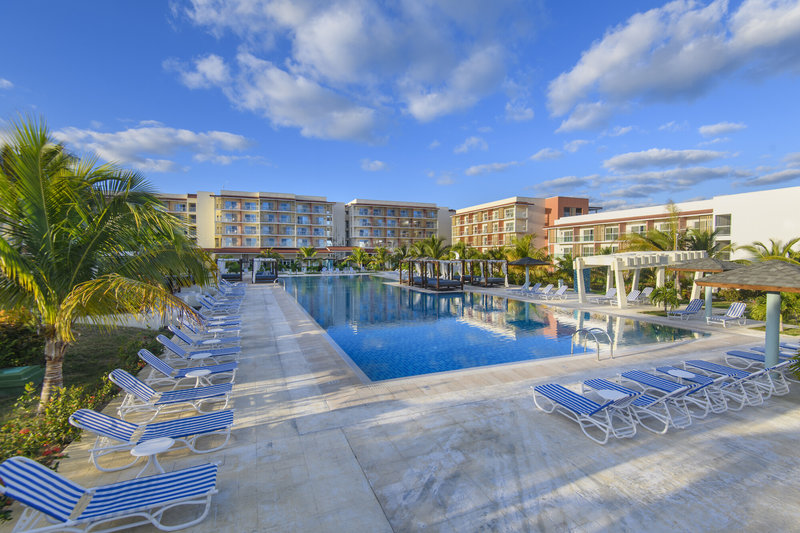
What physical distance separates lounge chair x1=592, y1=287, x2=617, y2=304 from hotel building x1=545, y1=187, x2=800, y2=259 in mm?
10842

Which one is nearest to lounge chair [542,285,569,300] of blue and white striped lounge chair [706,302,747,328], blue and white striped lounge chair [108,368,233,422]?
blue and white striped lounge chair [706,302,747,328]

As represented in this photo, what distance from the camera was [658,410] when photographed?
586 centimetres

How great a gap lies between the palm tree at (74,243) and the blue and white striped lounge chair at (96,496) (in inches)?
77.5

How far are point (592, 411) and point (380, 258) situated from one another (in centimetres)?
4060

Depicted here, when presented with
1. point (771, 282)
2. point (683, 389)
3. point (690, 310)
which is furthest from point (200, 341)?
point (690, 310)

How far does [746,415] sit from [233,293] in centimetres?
2172

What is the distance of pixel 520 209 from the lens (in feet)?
166

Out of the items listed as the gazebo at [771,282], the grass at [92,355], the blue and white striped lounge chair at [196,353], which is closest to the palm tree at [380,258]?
the grass at [92,355]

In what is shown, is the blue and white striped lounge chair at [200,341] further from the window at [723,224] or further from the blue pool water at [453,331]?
the window at [723,224]

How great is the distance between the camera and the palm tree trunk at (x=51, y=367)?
17.0ft

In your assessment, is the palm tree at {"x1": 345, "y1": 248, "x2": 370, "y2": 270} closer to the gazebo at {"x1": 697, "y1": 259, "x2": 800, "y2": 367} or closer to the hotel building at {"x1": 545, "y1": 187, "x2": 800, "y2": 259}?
the hotel building at {"x1": 545, "y1": 187, "x2": 800, "y2": 259}

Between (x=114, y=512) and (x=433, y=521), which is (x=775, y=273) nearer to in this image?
(x=433, y=521)

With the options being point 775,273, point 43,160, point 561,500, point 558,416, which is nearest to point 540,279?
point 775,273

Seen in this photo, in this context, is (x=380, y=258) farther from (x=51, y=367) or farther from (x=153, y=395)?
(x=51, y=367)
